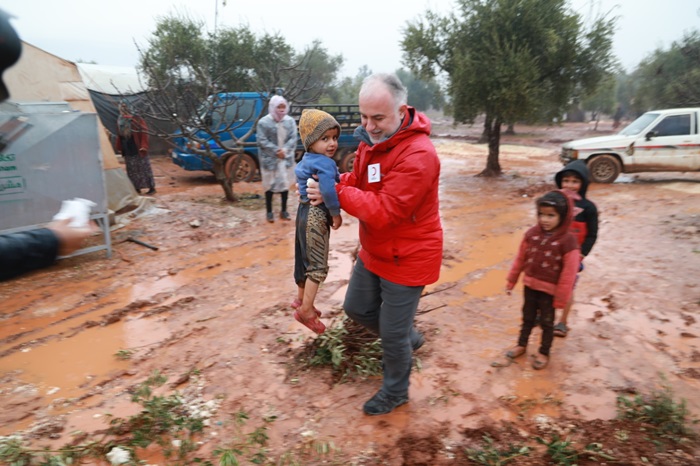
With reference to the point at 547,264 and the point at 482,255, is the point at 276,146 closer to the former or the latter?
the point at 482,255

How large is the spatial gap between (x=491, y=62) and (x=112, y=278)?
9483 millimetres

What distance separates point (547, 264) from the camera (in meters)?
3.22

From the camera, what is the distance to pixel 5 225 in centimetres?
505

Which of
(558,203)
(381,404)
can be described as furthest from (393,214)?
(558,203)

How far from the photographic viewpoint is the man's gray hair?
94.7 inches

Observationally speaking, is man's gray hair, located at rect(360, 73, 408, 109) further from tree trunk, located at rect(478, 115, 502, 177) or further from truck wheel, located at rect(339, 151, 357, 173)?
tree trunk, located at rect(478, 115, 502, 177)

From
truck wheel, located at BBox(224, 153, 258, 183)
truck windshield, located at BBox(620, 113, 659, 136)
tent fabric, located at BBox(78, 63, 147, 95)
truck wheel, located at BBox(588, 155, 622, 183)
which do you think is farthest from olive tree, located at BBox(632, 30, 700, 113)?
tent fabric, located at BBox(78, 63, 147, 95)

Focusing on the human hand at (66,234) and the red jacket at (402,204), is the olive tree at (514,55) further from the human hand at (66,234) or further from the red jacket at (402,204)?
the human hand at (66,234)

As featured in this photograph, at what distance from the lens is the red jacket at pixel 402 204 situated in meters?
2.37

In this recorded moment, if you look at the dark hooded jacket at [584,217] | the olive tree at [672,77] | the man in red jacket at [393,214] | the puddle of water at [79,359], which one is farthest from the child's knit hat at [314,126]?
the olive tree at [672,77]

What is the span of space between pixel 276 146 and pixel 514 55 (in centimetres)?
648

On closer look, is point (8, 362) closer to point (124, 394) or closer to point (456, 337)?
point (124, 394)

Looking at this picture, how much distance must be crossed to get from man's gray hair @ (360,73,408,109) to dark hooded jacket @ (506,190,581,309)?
4.86 ft

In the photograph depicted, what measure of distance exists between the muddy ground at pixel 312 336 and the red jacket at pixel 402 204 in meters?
1.00
